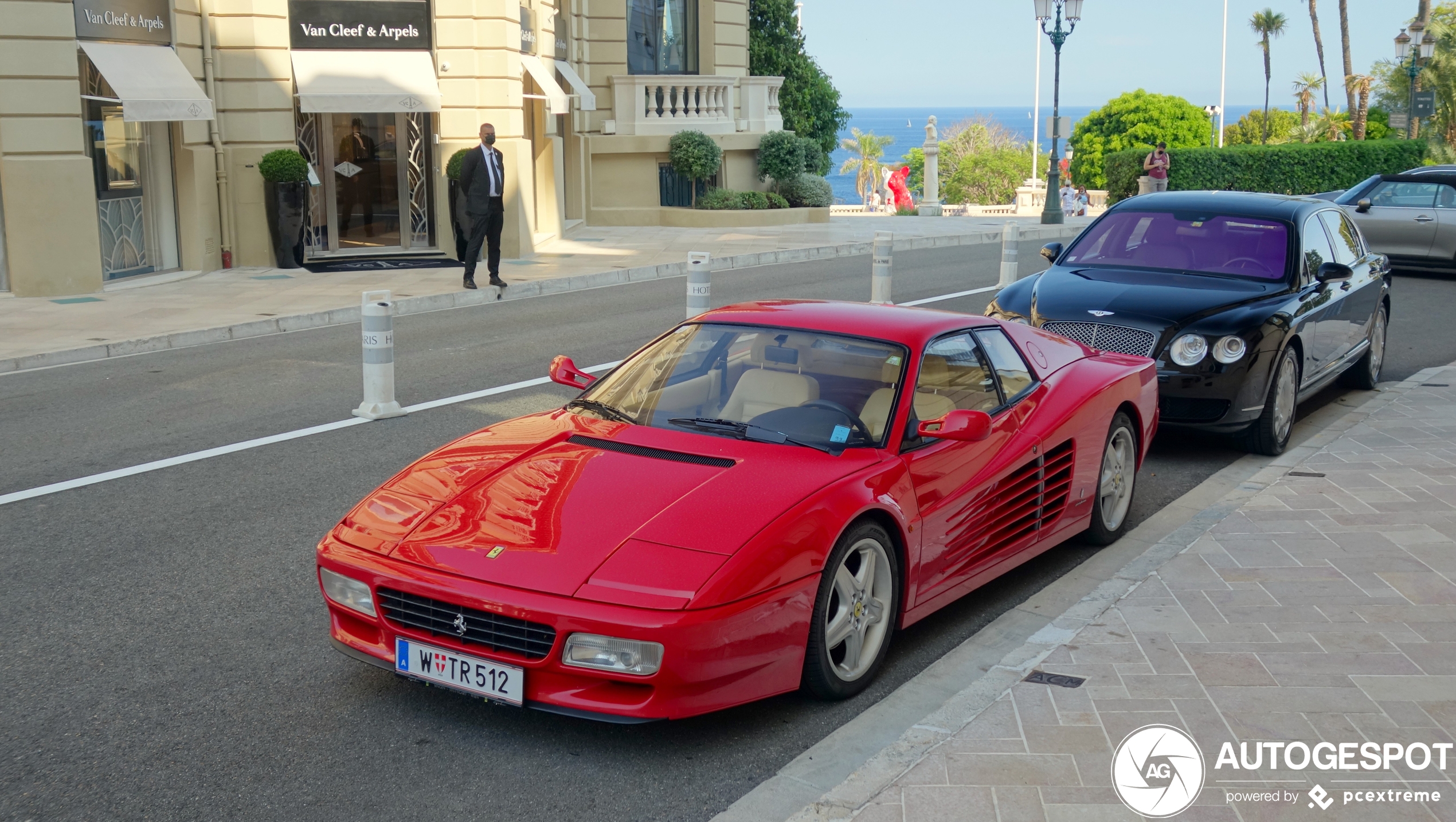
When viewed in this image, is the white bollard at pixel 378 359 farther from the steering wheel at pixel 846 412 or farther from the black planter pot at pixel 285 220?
the black planter pot at pixel 285 220

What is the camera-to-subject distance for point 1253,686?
4.70 m

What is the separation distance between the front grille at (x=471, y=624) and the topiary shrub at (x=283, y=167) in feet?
55.0

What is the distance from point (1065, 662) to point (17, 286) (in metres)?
15.5

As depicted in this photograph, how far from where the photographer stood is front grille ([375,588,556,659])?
4223mm

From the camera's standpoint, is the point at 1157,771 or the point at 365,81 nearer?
the point at 1157,771

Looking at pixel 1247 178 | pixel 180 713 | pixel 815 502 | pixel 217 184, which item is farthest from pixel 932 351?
pixel 1247 178

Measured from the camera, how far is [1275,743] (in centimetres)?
424

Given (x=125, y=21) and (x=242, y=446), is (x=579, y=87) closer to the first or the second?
(x=125, y=21)

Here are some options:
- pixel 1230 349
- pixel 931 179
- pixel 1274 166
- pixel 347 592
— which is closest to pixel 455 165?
pixel 1230 349

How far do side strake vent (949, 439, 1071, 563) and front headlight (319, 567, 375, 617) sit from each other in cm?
227

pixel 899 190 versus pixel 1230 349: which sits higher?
pixel 899 190

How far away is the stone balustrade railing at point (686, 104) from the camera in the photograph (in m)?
29.3

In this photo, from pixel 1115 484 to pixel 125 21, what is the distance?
15760mm

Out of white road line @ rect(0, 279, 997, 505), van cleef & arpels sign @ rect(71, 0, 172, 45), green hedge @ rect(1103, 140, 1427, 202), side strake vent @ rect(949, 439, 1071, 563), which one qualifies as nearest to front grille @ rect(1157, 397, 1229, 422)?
side strake vent @ rect(949, 439, 1071, 563)
